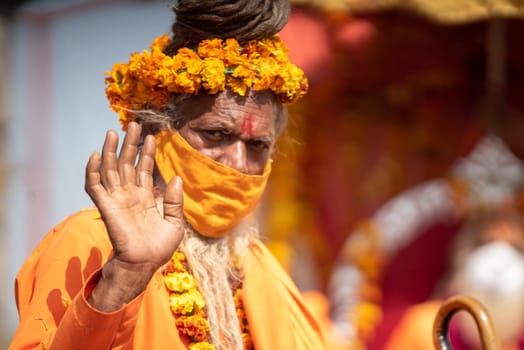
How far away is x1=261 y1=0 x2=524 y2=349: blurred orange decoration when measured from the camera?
7320 mm

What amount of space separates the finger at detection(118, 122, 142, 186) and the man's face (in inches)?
20.1

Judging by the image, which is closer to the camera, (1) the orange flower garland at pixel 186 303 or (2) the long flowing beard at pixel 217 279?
(1) the orange flower garland at pixel 186 303

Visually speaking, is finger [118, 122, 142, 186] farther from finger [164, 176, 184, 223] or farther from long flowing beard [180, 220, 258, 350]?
long flowing beard [180, 220, 258, 350]

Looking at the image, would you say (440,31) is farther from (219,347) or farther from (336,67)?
(219,347)

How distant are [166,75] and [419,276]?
14.9 ft

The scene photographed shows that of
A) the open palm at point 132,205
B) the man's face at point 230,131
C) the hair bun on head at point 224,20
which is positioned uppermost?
the hair bun on head at point 224,20

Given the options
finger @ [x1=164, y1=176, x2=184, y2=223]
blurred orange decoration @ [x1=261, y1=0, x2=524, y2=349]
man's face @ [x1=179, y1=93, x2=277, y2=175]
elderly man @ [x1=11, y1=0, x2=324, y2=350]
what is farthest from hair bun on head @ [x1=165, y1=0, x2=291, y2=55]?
blurred orange decoration @ [x1=261, y1=0, x2=524, y2=349]

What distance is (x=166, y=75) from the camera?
3.42 meters

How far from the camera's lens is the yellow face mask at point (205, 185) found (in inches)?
133

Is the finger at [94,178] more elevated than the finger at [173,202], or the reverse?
the finger at [94,178]

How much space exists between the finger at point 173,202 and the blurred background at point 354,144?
4.27 m

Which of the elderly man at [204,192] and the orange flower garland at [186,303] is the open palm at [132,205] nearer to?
the elderly man at [204,192]

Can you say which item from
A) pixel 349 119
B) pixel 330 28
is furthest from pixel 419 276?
pixel 330 28

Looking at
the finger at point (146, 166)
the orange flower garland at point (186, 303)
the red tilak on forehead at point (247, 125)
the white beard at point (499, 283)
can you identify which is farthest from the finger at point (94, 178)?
the white beard at point (499, 283)
